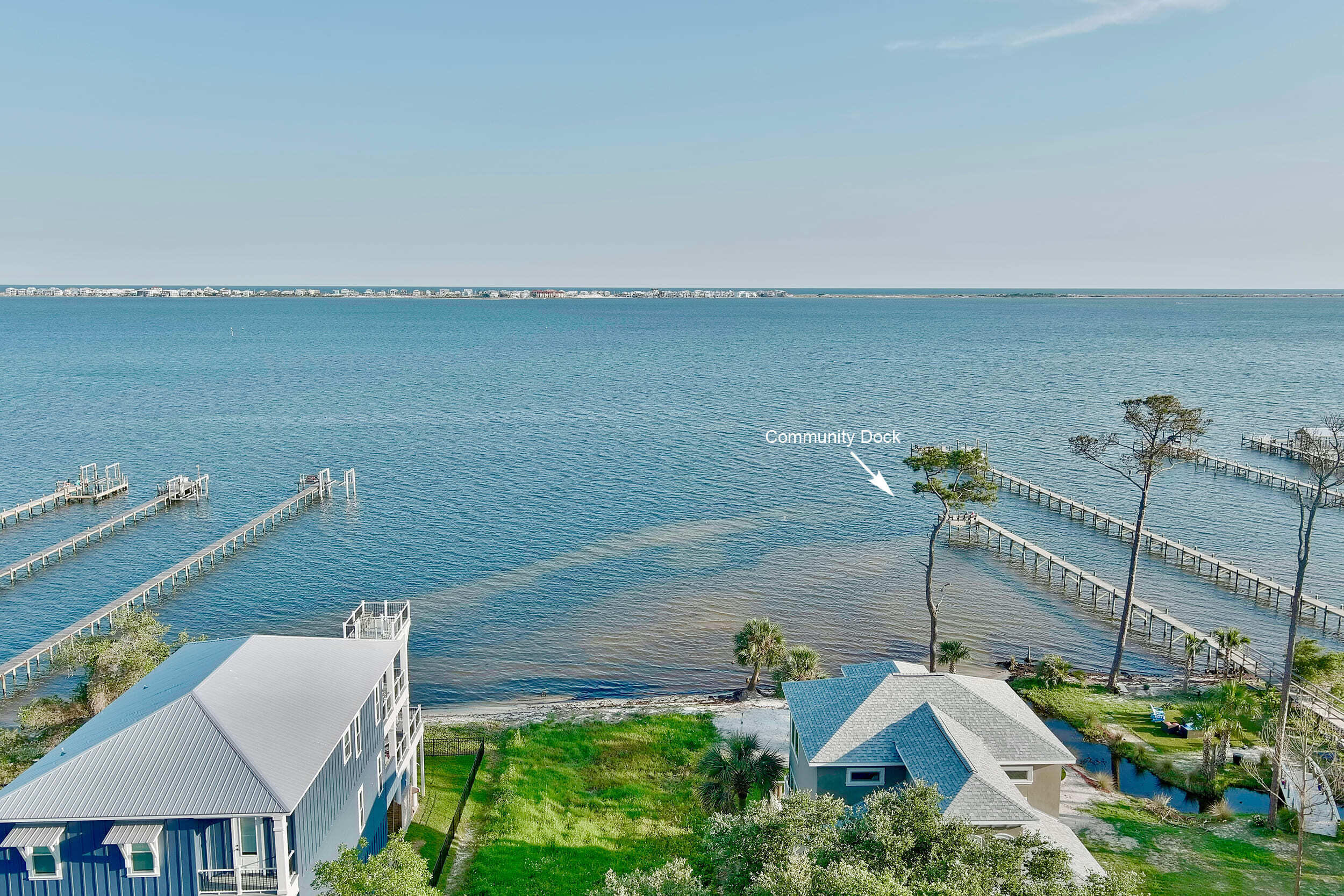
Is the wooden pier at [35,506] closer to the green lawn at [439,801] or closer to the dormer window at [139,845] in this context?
the green lawn at [439,801]

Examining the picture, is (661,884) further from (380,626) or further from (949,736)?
(380,626)

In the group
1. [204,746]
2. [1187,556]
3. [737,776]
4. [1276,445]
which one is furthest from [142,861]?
[1276,445]

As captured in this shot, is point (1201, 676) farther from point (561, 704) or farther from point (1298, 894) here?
point (561, 704)

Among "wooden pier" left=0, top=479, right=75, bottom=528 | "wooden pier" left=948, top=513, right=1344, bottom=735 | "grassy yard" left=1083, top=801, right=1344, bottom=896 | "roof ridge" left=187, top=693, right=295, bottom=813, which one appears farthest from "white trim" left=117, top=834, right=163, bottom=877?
"wooden pier" left=0, top=479, right=75, bottom=528

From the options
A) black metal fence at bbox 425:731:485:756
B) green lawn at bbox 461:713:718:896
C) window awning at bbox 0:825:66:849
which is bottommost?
black metal fence at bbox 425:731:485:756

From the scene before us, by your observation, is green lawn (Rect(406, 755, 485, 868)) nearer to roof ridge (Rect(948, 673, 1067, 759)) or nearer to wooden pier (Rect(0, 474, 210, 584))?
roof ridge (Rect(948, 673, 1067, 759))

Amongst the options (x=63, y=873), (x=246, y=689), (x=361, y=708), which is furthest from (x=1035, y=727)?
(x=63, y=873)

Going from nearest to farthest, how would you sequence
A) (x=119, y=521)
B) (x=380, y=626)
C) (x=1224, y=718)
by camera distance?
(x=380, y=626) → (x=1224, y=718) → (x=119, y=521)
